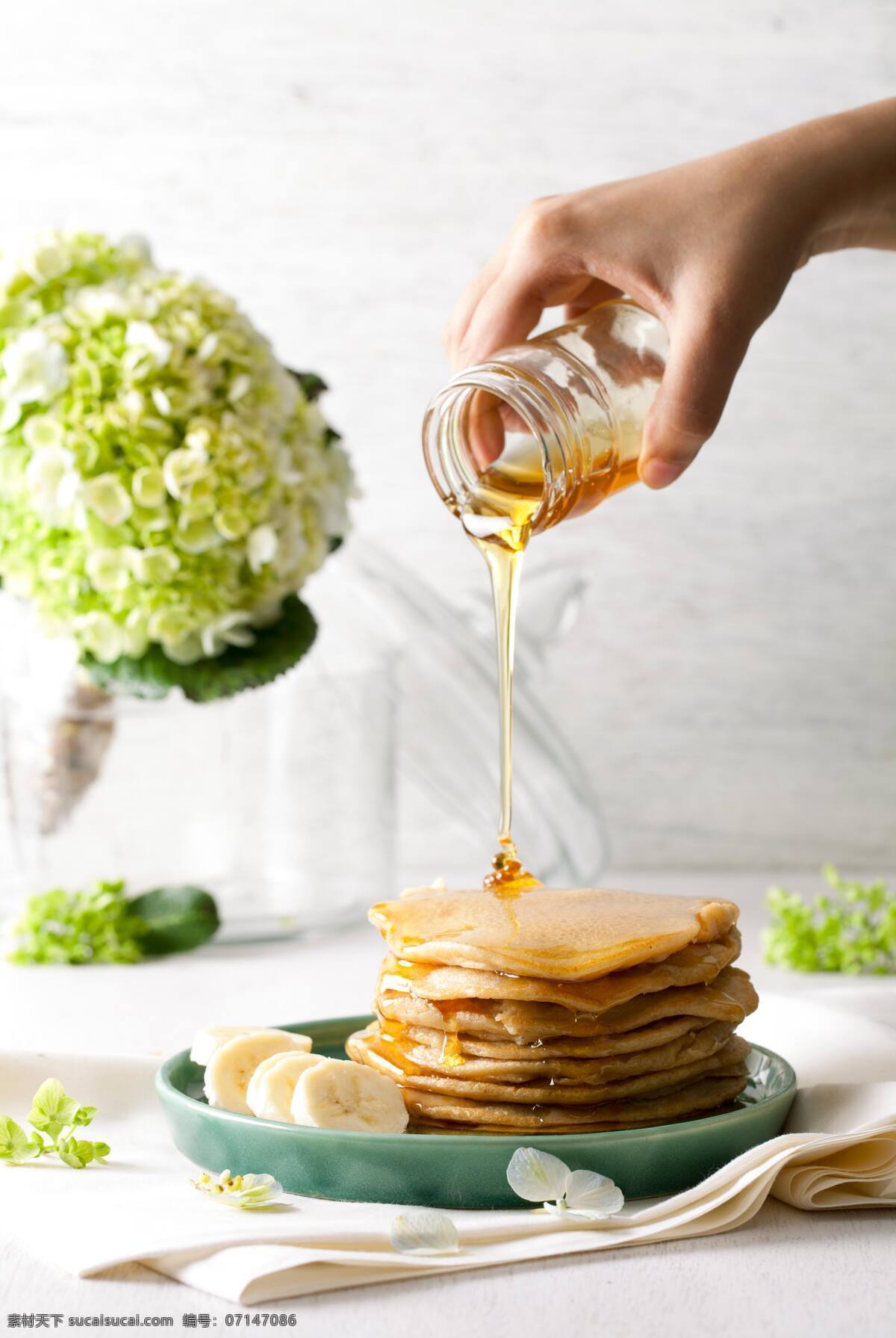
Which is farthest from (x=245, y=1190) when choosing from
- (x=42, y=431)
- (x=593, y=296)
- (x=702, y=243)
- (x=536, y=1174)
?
(x=42, y=431)

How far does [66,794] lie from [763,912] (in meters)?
0.93

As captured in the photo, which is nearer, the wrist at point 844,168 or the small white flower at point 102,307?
the wrist at point 844,168

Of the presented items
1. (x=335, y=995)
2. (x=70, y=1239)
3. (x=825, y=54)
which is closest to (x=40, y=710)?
(x=335, y=995)

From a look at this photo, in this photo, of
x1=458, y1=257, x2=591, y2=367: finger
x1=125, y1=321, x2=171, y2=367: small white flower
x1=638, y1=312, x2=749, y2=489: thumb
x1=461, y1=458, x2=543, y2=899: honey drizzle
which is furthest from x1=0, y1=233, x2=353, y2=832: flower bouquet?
x1=638, y1=312, x2=749, y2=489: thumb

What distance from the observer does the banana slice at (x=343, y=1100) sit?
0.89m

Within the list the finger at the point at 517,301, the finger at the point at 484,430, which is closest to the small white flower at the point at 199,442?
the finger at the point at 517,301

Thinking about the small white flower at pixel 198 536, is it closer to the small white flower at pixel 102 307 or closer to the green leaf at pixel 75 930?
the small white flower at pixel 102 307

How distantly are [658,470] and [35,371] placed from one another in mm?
774

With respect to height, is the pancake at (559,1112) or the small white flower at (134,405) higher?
the small white flower at (134,405)

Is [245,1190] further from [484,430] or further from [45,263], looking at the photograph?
[45,263]

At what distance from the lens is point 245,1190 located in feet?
2.84

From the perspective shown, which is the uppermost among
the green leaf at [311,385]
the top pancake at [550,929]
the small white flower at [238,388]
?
the green leaf at [311,385]

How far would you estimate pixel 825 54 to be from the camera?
2338mm

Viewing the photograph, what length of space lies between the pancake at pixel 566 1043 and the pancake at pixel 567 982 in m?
0.02
